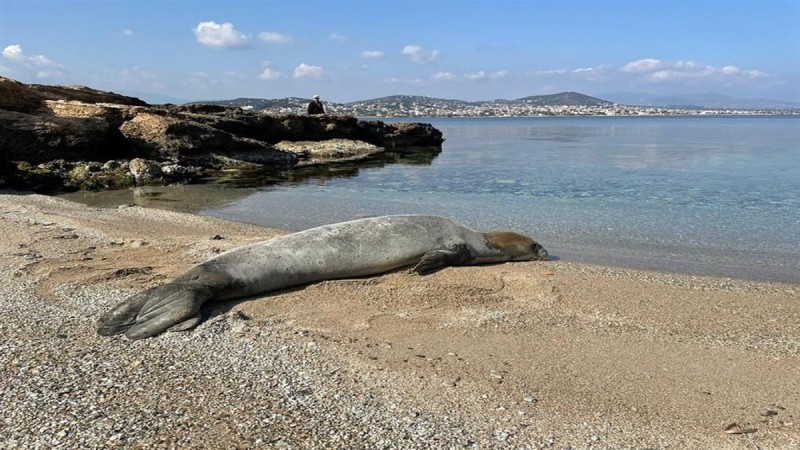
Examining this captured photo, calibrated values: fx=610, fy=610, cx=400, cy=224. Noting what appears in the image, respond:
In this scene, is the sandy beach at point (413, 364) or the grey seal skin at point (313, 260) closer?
the sandy beach at point (413, 364)

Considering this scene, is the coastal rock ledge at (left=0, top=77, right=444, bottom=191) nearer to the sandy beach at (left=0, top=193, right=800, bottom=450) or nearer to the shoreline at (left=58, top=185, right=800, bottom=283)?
the shoreline at (left=58, top=185, right=800, bottom=283)

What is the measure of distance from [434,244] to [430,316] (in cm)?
198

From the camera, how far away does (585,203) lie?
50.3ft

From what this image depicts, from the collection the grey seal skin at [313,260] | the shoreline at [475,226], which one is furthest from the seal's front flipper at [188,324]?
the shoreline at [475,226]

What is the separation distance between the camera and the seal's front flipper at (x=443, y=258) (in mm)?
7645

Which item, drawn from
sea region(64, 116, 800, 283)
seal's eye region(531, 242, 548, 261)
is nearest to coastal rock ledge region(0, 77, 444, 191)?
sea region(64, 116, 800, 283)

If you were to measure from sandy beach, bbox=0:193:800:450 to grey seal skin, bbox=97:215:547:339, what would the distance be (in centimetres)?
18

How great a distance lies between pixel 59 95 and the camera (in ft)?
71.4

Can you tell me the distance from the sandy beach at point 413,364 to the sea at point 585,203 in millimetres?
2152

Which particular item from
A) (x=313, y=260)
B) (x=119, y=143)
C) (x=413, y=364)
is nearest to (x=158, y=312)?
(x=313, y=260)

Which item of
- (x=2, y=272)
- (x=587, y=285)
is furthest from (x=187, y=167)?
(x=587, y=285)

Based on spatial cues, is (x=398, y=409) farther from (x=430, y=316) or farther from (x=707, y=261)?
(x=707, y=261)

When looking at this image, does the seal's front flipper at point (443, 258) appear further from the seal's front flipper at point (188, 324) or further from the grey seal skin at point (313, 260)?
the seal's front flipper at point (188, 324)

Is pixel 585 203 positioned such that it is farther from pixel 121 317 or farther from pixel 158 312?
pixel 121 317
